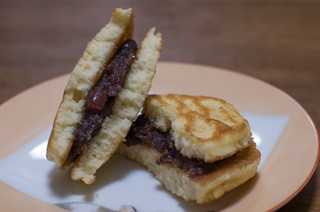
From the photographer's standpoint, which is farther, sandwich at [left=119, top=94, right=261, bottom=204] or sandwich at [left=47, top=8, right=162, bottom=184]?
sandwich at [left=47, top=8, right=162, bottom=184]

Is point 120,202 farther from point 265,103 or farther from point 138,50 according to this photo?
point 265,103

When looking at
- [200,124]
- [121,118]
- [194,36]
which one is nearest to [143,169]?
[121,118]

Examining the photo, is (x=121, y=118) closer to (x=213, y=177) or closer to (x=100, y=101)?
(x=100, y=101)

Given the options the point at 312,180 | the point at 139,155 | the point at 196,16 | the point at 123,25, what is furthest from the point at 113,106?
the point at 196,16

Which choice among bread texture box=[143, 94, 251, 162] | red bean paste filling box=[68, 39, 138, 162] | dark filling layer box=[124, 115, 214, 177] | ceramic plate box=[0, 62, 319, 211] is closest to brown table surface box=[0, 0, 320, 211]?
ceramic plate box=[0, 62, 319, 211]

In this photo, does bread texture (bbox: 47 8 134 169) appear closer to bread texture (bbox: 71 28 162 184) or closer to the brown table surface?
bread texture (bbox: 71 28 162 184)

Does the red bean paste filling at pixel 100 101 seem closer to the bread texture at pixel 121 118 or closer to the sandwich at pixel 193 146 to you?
the bread texture at pixel 121 118
